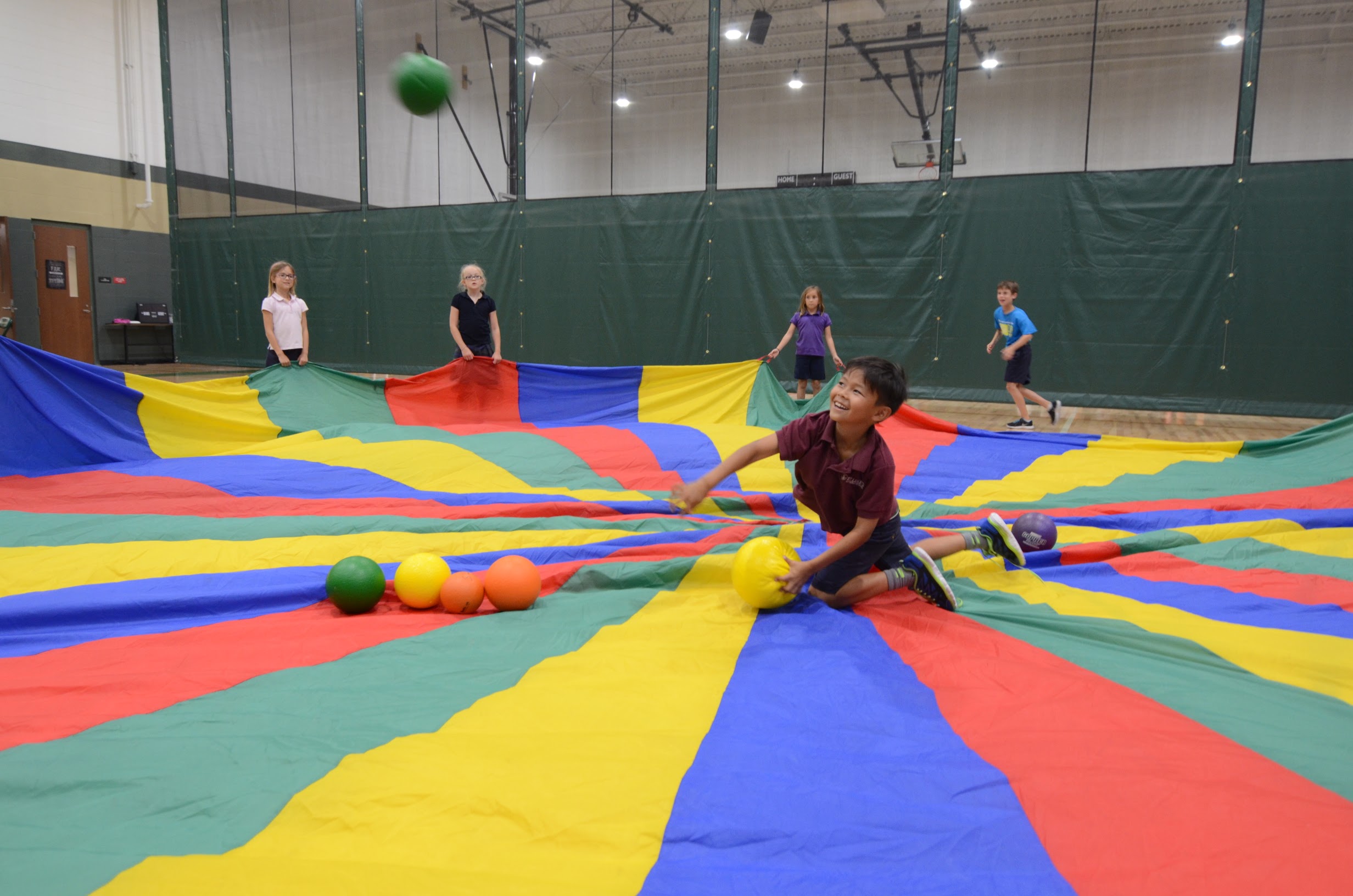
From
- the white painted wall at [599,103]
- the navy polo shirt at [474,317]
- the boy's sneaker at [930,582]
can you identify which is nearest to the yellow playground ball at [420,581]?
the boy's sneaker at [930,582]

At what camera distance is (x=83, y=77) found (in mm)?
11219

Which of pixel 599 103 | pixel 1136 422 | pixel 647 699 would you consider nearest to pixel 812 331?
pixel 1136 422

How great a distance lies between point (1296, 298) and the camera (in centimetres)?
723

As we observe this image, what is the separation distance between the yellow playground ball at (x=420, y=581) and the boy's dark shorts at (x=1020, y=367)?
5.72 m

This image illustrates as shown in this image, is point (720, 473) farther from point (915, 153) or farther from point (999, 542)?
point (915, 153)

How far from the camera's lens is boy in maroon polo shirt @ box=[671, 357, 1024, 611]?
7.18 ft

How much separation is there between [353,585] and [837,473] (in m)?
1.32

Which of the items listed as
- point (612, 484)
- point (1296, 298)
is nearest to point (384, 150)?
point (612, 484)

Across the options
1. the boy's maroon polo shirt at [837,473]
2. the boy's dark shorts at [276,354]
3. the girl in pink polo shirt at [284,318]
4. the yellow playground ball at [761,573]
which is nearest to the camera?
the yellow playground ball at [761,573]

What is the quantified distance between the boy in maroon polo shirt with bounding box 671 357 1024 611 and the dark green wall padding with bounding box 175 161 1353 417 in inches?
242

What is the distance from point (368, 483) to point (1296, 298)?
779 centimetres

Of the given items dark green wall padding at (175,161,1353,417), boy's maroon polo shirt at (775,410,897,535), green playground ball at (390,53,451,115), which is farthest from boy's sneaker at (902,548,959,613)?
dark green wall padding at (175,161,1353,417)

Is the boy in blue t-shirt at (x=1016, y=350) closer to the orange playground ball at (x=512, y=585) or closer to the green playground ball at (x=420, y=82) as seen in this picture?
the green playground ball at (x=420, y=82)

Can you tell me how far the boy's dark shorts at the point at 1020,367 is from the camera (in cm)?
677
